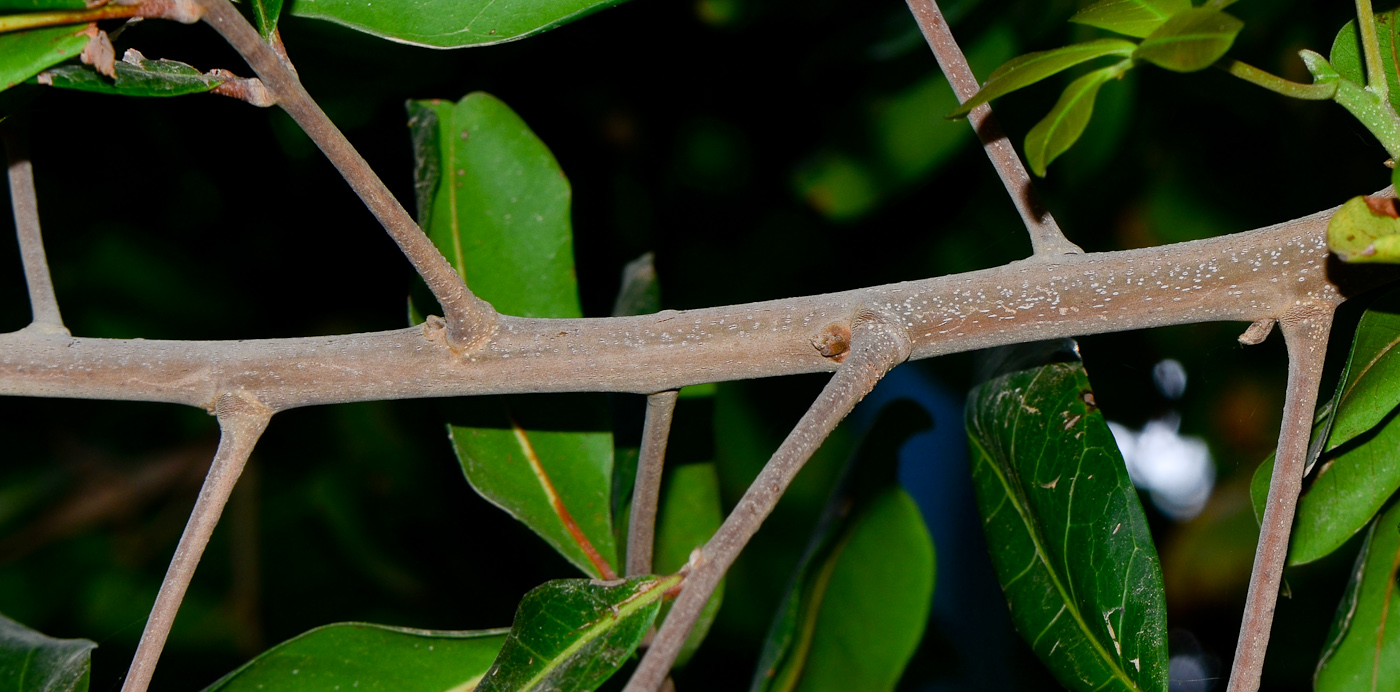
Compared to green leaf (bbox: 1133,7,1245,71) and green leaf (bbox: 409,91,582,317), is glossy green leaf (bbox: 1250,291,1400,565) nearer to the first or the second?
green leaf (bbox: 1133,7,1245,71)

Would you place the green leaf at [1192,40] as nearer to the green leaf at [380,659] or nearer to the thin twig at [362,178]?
the thin twig at [362,178]

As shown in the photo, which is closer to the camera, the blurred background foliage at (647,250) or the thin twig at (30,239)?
the thin twig at (30,239)

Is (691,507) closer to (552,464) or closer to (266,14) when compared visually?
(552,464)

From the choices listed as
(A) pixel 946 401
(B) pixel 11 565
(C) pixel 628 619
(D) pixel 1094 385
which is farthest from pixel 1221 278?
(B) pixel 11 565

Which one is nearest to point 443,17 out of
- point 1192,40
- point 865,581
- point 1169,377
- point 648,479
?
point 648,479

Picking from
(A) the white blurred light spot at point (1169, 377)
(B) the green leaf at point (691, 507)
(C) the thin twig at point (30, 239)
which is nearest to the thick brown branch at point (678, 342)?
(C) the thin twig at point (30, 239)

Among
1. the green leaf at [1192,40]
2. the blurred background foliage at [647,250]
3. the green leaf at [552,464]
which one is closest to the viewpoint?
the green leaf at [1192,40]

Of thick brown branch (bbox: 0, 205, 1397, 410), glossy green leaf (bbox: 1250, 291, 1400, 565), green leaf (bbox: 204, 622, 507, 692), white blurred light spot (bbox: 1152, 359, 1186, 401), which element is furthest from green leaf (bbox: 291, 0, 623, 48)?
white blurred light spot (bbox: 1152, 359, 1186, 401)

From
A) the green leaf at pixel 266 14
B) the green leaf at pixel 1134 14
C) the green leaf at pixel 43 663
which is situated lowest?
the green leaf at pixel 43 663
